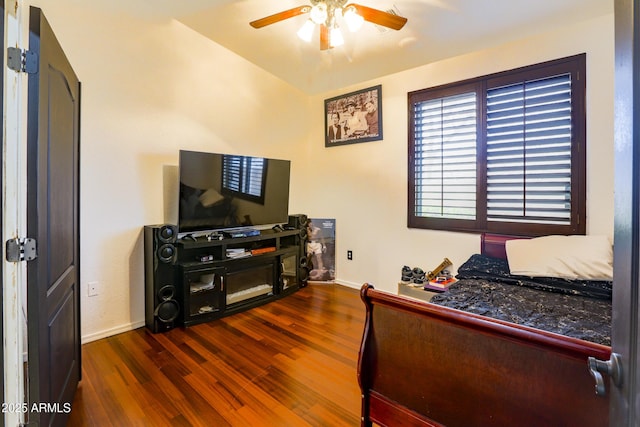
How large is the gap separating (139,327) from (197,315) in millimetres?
538

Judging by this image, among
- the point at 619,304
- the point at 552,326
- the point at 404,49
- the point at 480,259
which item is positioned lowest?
the point at 552,326

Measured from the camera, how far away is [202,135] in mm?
3305

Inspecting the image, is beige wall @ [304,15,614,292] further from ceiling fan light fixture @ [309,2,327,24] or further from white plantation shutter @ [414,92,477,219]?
ceiling fan light fixture @ [309,2,327,24]

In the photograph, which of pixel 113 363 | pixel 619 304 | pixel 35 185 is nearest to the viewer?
pixel 619 304

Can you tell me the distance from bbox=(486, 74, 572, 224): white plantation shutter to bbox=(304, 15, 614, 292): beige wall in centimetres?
18

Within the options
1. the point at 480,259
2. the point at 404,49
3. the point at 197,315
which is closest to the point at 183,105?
the point at 197,315

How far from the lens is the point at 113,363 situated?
2.24 meters

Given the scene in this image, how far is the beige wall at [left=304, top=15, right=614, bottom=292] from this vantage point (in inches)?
97.1

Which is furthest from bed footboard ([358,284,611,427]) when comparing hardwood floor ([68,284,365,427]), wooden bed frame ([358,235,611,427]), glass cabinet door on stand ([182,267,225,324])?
glass cabinet door on stand ([182,267,225,324])

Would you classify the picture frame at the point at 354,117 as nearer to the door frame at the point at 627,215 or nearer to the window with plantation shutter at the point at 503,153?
the window with plantation shutter at the point at 503,153

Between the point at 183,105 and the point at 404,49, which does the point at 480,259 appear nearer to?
the point at 404,49

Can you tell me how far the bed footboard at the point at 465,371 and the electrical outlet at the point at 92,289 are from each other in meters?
2.42

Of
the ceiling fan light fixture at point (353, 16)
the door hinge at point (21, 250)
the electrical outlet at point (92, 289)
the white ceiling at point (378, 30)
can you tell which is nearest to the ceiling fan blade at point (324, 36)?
the ceiling fan light fixture at point (353, 16)

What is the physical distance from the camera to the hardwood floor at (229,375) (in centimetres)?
173
